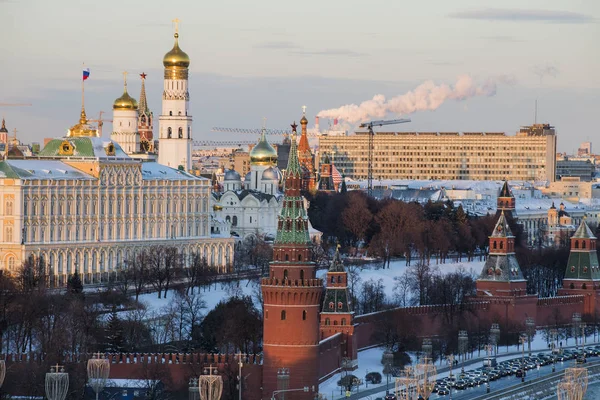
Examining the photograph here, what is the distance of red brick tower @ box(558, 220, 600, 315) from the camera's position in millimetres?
163625

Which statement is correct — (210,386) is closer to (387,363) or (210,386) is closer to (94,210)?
(387,363)

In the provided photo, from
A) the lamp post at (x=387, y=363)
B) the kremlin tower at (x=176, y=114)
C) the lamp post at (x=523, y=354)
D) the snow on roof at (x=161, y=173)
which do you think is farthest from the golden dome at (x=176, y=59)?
the lamp post at (x=387, y=363)

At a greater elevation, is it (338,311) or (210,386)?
(338,311)

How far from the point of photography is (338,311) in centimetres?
13062

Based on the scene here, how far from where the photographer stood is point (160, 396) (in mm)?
113875

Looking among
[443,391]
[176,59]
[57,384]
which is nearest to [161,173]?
[176,59]

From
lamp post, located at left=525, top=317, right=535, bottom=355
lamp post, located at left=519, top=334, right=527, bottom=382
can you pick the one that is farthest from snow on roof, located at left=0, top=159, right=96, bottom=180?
lamp post, located at left=519, top=334, right=527, bottom=382

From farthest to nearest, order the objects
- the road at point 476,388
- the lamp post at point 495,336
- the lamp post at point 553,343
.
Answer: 1. the lamp post at point 495,336
2. the lamp post at point 553,343
3. the road at point 476,388

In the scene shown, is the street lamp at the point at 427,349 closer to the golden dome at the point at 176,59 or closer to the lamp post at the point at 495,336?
the lamp post at the point at 495,336

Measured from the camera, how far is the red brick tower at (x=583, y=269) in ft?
537

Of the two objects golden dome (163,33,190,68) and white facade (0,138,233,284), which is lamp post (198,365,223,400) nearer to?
white facade (0,138,233,284)

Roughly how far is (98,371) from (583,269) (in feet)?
203

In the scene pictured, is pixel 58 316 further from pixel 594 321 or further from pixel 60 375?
pixel 594 321

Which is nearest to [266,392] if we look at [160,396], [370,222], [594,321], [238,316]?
[160,396]
